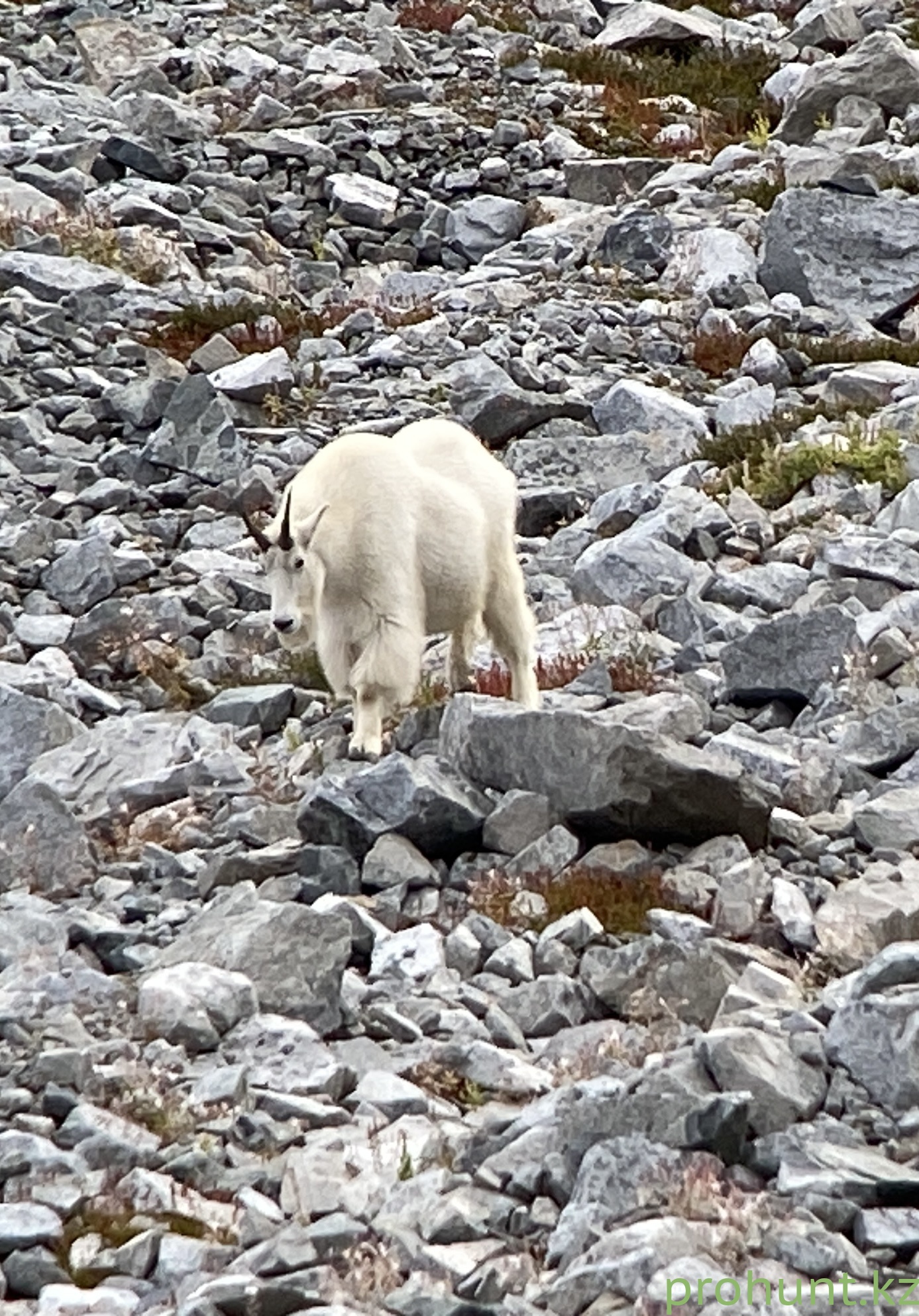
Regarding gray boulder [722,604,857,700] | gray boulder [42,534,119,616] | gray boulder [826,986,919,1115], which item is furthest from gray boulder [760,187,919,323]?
gray boulder [826,986,919,1115]

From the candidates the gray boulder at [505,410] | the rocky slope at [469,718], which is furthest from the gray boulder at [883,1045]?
the gray boulder at [505,410]

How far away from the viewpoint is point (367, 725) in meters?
11.5

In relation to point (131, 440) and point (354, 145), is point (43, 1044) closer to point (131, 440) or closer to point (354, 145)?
point (131, 440)

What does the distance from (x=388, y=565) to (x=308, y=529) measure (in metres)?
0.55

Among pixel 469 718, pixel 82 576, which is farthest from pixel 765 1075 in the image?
pixel 82 576

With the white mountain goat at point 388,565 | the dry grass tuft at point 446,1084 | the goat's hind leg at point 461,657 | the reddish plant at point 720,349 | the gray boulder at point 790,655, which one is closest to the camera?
the dry grass tuft at point 446,1084

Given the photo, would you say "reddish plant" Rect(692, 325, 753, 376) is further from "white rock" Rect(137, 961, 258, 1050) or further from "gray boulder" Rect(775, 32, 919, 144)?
"white rock" Rect(137, 961, 258, 1050)

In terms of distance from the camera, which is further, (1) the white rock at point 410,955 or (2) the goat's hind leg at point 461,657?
(2) the goat's hind leg at point 461,657

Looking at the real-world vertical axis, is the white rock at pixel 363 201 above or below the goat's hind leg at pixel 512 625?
below

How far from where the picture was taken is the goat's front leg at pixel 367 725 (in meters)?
11.4

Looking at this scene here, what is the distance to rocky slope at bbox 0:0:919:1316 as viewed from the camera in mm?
6605

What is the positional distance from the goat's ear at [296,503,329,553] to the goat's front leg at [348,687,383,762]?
78 cm

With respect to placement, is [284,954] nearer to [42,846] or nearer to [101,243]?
[42,846]

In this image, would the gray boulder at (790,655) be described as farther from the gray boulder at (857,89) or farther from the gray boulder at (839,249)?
the gray boulder at (857,89)
